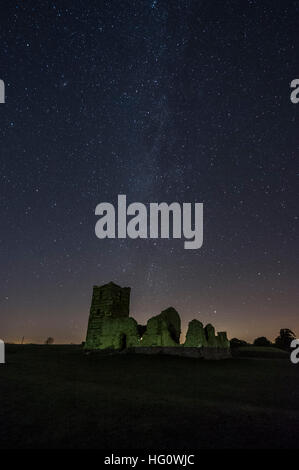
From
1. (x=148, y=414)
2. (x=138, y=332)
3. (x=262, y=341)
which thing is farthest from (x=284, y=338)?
(x=148, y=414)

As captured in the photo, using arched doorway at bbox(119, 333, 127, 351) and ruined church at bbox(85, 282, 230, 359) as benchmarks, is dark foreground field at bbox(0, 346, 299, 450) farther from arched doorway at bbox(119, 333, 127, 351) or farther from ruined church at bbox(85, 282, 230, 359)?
arched doorway at bbox(119, 333, 127, 351)

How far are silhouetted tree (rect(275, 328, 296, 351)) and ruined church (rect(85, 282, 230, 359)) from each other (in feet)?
96.1

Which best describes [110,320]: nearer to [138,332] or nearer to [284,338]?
[138,332]

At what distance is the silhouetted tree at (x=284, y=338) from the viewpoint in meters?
49.2

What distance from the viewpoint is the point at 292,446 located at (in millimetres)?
5766

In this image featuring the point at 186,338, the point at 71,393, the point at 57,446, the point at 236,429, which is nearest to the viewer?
the point at 57,446

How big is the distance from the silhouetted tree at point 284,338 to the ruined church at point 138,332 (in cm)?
2928

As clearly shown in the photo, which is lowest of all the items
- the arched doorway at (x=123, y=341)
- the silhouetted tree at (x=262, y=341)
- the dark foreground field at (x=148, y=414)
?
the silhouetted tree at (x=262, y=341)

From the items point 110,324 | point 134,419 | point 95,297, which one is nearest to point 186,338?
point 110,324

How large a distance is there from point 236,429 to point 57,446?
394 cm

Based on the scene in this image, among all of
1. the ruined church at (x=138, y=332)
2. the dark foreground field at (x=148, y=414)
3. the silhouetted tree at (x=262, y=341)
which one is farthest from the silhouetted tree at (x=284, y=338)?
the dark foreground field at (x=148, y=414)

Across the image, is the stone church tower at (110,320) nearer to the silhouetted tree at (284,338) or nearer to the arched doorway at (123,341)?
the arched doorway at (123,341)

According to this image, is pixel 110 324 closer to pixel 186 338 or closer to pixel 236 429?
pixel 186 338

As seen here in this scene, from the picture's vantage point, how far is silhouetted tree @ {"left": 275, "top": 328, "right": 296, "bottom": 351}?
49.2m
